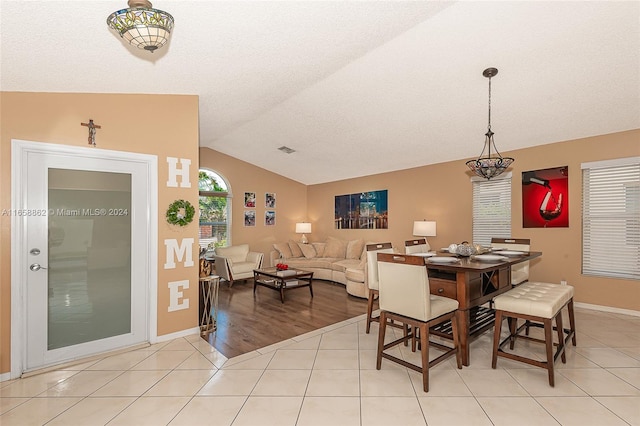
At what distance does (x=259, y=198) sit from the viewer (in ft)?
27.0

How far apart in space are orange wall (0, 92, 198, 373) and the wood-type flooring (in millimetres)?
587

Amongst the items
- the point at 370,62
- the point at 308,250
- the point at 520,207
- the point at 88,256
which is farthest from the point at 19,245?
the point at 520,207

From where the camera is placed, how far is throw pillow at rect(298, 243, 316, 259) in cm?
773

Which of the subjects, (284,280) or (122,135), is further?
(284,280)

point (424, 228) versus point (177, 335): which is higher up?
point (424, 228)

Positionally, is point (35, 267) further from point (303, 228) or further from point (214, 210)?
point (303, 228)

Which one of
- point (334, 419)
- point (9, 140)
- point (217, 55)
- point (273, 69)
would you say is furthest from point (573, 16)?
point (9, 140)

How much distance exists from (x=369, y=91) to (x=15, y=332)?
4.55 meters

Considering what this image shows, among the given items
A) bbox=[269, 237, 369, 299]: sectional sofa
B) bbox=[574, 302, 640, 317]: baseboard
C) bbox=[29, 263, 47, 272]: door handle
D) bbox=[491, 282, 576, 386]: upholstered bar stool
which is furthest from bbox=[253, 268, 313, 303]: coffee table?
bbox=[574, 302, 640, 317]: baseboard

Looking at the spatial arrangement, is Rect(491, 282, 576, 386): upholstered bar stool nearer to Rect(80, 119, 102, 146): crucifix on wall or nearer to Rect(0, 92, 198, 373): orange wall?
Rect(0, 92, 198, 373): orange wall

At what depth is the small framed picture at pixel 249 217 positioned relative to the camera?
313 inches

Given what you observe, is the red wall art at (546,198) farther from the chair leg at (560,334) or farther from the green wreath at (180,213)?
the green wreath at (180,213)

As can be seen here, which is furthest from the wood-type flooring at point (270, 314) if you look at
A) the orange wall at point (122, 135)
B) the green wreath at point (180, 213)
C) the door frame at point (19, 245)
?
the door frame at point (19, 245)

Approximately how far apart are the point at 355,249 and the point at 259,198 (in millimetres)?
2986
